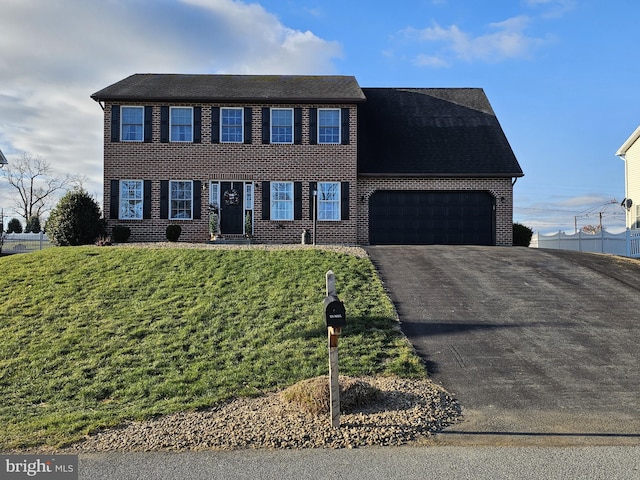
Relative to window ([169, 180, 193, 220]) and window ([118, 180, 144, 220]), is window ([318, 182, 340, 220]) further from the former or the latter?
window ([118, 180, 144, 220])

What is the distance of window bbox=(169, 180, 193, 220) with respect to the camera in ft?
68.6

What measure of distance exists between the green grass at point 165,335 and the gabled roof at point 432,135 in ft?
28.0

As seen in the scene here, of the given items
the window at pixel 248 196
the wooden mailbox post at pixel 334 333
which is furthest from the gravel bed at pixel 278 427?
the window at pixel 248 196

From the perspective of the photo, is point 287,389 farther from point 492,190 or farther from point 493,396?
point 492,190

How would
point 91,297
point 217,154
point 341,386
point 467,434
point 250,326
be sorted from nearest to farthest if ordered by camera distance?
1. point 467,434
2. point 341,386
3. point 250,326
4. point 91,297
5. point 217,154

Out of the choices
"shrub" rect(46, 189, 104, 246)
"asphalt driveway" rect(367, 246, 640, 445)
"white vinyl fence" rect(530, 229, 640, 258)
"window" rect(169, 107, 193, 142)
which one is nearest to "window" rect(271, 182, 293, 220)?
"window" rect(169, 107, 193, 142)

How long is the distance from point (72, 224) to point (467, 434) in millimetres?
16660

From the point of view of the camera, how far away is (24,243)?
1041 inches

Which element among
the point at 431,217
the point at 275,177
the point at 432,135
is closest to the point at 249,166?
the point at 275,177

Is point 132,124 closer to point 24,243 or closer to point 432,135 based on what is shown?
point 24,243

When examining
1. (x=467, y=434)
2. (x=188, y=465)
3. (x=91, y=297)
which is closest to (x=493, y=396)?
(x=467, y=434)

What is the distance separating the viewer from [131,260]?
14422 millimetres

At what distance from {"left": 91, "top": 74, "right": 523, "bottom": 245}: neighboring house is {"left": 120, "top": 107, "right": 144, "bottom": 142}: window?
0.04 metres

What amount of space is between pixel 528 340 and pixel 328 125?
13783 mm
